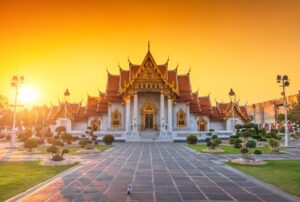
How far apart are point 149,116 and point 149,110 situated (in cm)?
93

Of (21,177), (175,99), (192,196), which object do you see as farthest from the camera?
(175,99)

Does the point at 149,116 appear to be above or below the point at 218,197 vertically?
above

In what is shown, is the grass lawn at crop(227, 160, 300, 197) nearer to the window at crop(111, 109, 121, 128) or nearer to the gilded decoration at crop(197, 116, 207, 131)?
the window at crop(111, 109, 121, 128)

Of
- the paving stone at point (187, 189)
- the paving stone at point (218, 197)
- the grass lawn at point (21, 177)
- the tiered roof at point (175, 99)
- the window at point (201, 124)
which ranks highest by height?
the tiered roof at point (175, 99)

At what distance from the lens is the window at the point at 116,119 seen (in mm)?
40466

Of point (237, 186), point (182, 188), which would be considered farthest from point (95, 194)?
point (237, 186)

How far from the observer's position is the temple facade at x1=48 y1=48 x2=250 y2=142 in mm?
37844

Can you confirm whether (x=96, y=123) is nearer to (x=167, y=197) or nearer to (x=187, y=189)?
(x=187, y=189)

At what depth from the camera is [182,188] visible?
29.4 ft

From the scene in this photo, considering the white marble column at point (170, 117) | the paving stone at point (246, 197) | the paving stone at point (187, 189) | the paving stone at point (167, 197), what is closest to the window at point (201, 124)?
the white marble column at point (170, 117)

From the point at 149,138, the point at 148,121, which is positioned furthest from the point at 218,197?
the point at 148,121

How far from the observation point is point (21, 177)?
35.4 feet

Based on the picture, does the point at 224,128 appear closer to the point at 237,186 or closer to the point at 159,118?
the point at 159,118

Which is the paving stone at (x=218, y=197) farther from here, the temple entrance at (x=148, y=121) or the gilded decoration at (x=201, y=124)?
the gilded decoration at (x=201, y=124)
